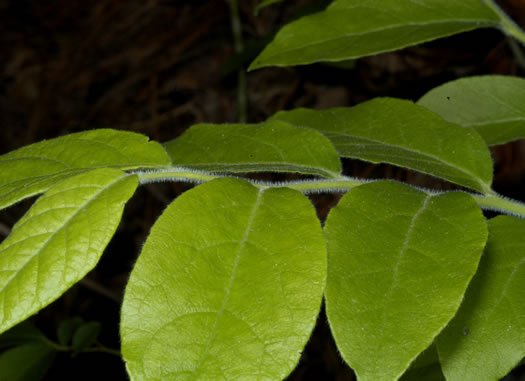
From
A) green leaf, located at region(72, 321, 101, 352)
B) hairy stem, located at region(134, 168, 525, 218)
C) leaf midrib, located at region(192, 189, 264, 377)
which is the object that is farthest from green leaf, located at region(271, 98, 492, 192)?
green leaf, located at region(72, 321, 101, 352)

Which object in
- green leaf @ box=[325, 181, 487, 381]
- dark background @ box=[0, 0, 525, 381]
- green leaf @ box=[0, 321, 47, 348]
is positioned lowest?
dark background @ box=[0, 0, 525, 381]

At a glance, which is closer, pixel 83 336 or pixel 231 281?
pixel 231 281

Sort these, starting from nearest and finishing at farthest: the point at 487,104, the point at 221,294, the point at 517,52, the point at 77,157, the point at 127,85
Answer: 1. the point at 221,294
2. the point at 77,157
3. the point at 487,104
4. the point at 517,52
5. the point at 127,85

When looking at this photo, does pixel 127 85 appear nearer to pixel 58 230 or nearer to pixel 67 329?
pixel 67 329

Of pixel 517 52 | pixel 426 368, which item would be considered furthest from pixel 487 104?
pixel 517 52

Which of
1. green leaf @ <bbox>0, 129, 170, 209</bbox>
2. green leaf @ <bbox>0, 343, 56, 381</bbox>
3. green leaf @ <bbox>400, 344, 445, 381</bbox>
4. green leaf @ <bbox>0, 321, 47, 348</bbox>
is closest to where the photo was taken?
green leaf @ <bbox>0, 129, 170, 209</bbox>

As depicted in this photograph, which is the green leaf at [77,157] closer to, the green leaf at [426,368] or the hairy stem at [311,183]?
the hairy stem at [311,183]

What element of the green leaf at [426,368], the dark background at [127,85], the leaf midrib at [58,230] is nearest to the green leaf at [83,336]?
the dark background at [127,85]

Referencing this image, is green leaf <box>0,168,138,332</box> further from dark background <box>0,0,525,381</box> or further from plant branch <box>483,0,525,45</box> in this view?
dark background <box>0,0,525,381</box>
